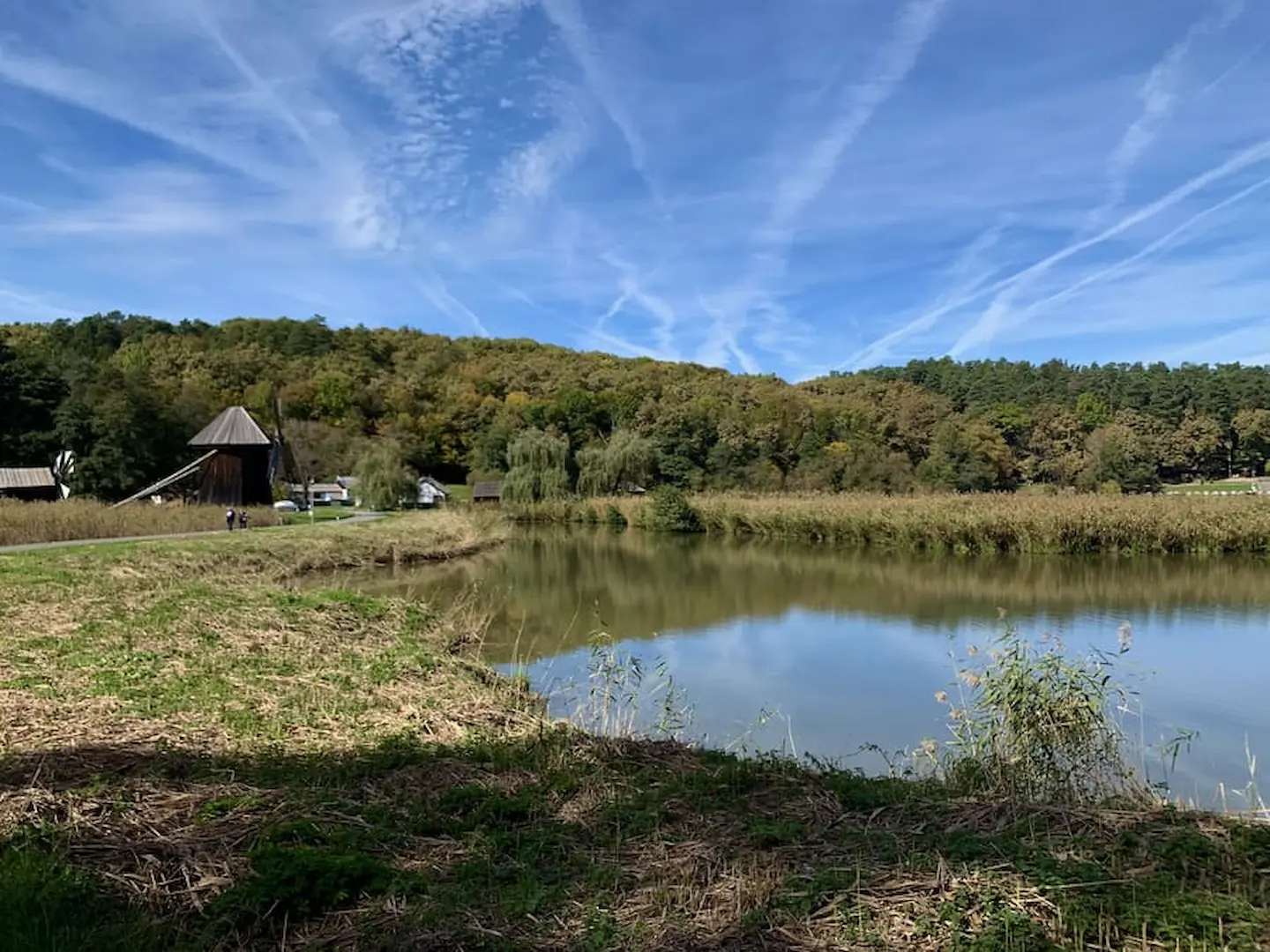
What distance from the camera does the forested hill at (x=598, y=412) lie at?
1410 inches

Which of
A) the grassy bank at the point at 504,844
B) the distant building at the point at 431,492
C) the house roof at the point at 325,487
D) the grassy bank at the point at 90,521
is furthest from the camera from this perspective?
the house roof at the point at 325,487

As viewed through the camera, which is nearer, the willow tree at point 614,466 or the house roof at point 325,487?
the willow tree at point 614,466

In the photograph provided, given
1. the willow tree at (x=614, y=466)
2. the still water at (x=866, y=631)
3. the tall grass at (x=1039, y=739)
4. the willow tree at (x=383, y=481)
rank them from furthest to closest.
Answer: the willow tree at (x=614, y=466) < the willow tree at (x=383, y=481) < the still water at (x=866, y=631) < the tall grass at (x=1039, y=739)

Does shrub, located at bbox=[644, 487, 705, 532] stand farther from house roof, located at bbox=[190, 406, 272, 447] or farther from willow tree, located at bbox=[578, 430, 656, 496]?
house roof, located at bbox=[190, 406, 272, 447]

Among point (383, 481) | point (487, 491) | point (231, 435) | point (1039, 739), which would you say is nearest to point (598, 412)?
point (487, 491)

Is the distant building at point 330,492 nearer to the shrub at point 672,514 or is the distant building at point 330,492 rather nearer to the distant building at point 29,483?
the distant building at point 29,483

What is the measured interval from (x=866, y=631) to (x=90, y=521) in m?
16.5

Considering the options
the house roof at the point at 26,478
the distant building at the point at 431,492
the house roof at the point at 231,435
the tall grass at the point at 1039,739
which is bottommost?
the tall grass at the point at 1039,739

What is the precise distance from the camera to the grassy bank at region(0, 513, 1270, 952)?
2502 mm

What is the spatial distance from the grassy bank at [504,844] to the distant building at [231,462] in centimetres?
2371

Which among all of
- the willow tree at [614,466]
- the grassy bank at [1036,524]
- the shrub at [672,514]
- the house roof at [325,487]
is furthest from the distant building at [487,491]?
the grassy bank at [1036,524]

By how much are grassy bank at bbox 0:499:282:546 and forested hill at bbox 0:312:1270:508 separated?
13.9 meters

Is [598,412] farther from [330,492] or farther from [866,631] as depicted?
[866,631]

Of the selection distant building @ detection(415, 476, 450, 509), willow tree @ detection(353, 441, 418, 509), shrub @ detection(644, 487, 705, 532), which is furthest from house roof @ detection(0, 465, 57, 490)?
shrub @ detection(644, 487, 705, 532)
